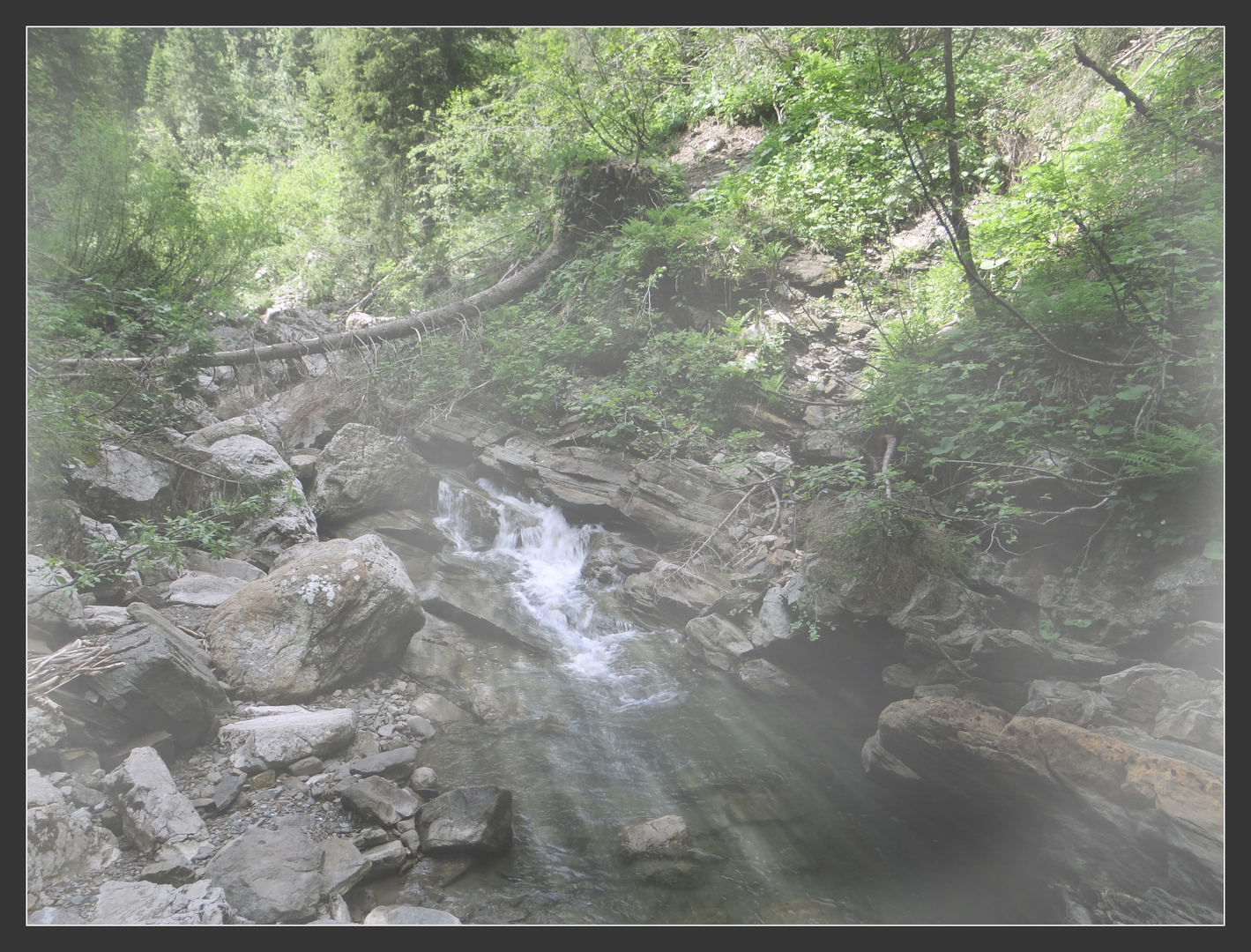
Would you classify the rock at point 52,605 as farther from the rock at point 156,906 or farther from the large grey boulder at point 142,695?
the rock at point 156,906

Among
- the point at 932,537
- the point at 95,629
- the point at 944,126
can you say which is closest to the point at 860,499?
the point at 932,537

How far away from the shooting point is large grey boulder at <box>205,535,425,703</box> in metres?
3.04

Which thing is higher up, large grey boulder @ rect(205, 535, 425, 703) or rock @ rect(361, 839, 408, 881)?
large grey boulder @ rect(205, 535, 425, 703)

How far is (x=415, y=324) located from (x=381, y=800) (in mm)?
5366

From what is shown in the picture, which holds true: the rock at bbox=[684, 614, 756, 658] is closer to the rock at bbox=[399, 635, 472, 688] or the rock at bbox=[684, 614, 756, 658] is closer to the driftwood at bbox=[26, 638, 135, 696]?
the rock at bbox=[399, 635, 472, 688]

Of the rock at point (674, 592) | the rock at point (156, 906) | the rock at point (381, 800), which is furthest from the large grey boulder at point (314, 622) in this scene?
the rock at point (674, 592)

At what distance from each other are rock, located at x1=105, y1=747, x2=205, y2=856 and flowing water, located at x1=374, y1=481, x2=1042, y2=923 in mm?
782

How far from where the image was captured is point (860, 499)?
12.6ft

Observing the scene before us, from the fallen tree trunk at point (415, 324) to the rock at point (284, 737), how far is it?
2.89 m

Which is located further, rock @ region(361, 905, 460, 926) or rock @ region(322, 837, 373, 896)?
rock @ region(322, 837, 373, 896)

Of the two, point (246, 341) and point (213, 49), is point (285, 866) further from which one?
point (246, 341)

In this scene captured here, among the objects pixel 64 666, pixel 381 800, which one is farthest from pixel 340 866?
pixel 64 666

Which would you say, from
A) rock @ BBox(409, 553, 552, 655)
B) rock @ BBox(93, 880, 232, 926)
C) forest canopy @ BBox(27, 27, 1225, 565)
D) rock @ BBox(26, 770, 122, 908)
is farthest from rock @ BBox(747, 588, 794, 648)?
rock @ BBox(26, 770, 122, 908)

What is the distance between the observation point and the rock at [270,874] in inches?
71.0
